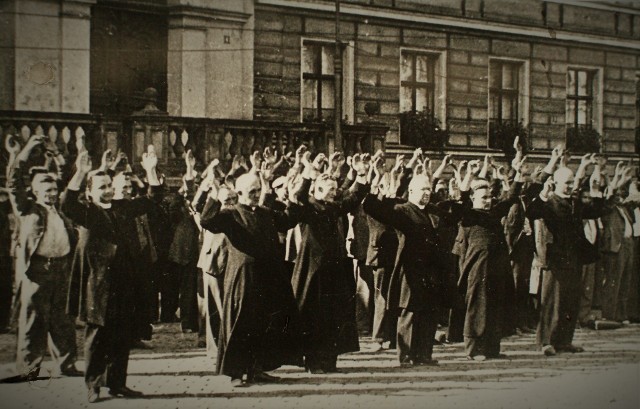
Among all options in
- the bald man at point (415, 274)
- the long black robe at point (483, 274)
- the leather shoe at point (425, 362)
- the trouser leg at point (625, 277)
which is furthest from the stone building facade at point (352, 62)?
the leather shoe at point (425, 362)

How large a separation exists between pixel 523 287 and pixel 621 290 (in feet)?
3.27

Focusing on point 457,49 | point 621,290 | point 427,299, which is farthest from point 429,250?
point 621,290

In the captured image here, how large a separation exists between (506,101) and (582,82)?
2.35 feet

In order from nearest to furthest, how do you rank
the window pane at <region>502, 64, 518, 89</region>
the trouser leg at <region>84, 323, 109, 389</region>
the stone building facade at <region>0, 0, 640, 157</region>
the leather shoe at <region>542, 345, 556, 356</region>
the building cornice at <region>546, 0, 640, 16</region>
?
the trouser leg at <region>84, 323, 109, 389</region>, the stone building facade at <region>0, 0, 640, 157</region>, the leather shoe at <region>542, 345, 556, 356</region>, the window pane at <region>502, 64, 518, 89</region>, the building cornice at <region>546, 0, 640, 16</region>

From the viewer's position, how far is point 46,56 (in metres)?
4.57

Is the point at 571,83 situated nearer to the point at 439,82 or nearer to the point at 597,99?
the point at 597,99

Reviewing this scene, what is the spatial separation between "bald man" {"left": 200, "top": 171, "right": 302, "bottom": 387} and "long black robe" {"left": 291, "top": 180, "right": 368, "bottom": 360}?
18 cm

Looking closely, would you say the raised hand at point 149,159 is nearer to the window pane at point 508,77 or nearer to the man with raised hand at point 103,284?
the man with raised hand at point 103,284

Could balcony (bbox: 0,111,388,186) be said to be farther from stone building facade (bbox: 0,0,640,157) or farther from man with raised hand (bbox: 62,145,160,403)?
man with raised hand (bbox: 62,145,160,403)

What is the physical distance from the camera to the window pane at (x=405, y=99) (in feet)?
17.9

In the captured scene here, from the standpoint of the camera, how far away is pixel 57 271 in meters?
4.50

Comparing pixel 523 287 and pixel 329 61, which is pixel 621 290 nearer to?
pixel 523 287

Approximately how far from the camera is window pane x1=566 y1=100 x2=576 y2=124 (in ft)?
19.4

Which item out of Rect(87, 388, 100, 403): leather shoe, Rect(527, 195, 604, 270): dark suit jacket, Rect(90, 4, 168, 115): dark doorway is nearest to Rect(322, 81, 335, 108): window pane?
Rect(90, 4, 168, 115): dark doorway
